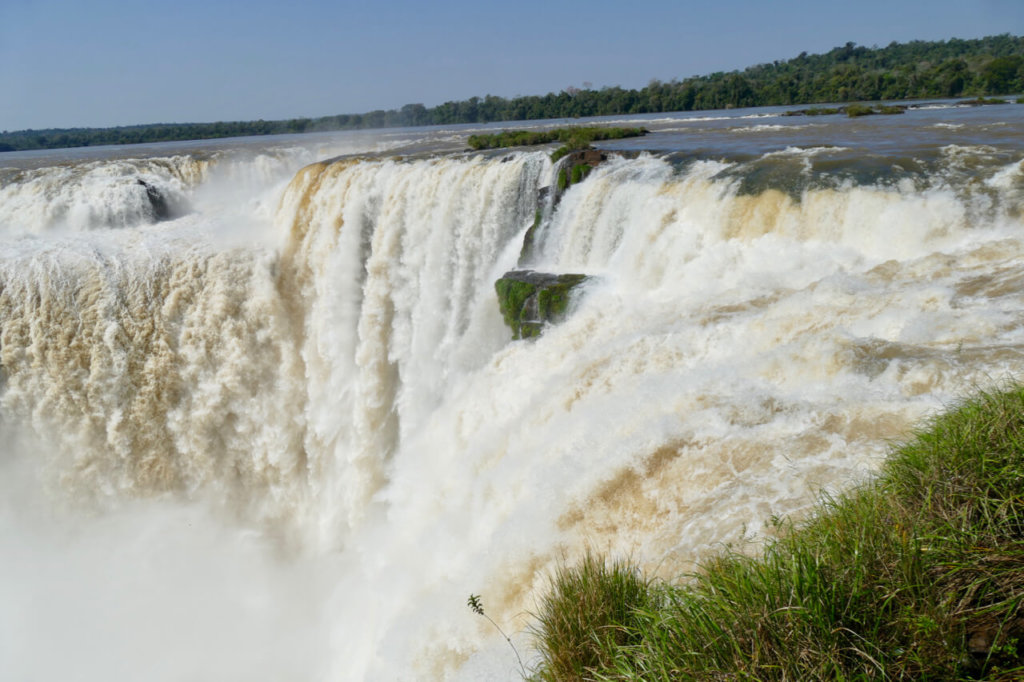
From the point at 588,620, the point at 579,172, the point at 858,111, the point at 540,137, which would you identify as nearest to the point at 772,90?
the point at 858,111

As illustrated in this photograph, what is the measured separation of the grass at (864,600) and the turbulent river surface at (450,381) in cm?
81

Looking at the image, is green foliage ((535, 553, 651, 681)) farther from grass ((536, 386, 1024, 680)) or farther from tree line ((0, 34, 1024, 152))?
tree line ((0, 34, 1024, 152))

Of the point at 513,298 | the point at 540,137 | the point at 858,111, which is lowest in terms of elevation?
the point at 513,298

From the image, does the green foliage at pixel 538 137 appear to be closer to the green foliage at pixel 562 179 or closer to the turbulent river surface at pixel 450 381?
the turbulent river surface at pixel 450 381

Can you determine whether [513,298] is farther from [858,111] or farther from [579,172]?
[858,111]

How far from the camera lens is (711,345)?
6.55m

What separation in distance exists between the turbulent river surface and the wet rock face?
40 cm

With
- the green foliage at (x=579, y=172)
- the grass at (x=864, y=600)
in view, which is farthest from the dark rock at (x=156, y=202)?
the grass at (x=864, y=600)

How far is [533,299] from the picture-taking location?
31.1ft

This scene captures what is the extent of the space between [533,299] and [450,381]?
1991 mm

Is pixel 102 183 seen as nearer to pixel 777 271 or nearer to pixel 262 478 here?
pixel 262 478

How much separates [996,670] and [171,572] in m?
A: 10.9

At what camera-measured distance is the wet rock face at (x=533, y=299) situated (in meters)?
9.23

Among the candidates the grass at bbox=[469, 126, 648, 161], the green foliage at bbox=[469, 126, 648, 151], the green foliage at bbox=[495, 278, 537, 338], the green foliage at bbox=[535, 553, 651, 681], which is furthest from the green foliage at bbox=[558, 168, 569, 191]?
the green foliage at bbox=[535, 553, 651, 681]
